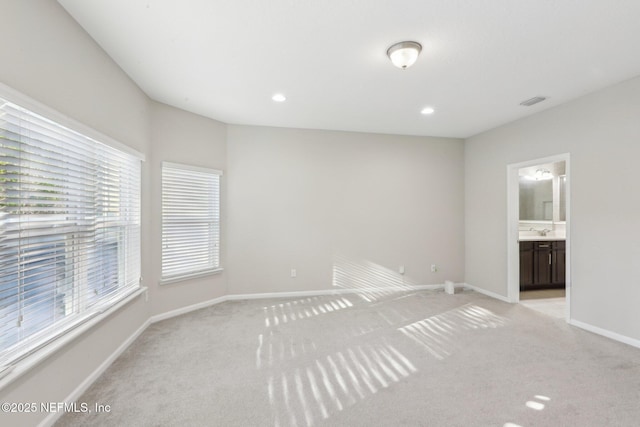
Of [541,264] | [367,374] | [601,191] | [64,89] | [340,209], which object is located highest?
[64,89]

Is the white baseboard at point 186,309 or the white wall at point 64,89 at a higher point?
the white wall at point 64,89

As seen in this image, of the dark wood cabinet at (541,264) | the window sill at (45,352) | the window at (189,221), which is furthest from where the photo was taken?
the dark wood cabinet at (541,264)

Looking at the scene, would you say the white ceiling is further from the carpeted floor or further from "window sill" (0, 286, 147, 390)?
the carpeted floor

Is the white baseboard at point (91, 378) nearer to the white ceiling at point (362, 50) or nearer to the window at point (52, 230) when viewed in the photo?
the window at point (52, 230)

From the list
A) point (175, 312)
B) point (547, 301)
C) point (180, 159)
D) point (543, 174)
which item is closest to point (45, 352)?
point (175, 312)

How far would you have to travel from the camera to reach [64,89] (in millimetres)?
1987

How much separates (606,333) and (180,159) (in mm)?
5318

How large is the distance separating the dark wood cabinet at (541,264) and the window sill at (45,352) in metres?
5.75

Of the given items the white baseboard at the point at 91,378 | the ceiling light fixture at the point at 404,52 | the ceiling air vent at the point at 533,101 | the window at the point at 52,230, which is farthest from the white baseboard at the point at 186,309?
the ceiling air vent at the point at 533,101

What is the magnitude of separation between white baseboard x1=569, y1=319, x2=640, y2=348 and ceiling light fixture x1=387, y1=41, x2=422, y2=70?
3497 mm

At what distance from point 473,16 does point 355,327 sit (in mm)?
3086

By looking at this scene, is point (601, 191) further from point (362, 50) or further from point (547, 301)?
point (362, 50)

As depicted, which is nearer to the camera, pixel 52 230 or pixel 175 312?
pixel 52 230

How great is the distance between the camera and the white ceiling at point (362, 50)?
193cm
